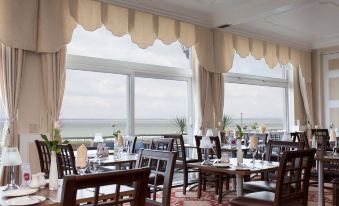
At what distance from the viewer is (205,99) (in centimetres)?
661

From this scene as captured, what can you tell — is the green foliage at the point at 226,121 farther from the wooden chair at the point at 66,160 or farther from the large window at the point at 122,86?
the wooden chair at the point at 66,160

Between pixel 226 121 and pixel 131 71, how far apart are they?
2367mm

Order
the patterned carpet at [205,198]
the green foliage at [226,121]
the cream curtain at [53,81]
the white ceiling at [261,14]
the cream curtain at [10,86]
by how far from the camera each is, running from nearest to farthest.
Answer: the cream curtain at [10,86] < the cream curtain at [53,81] < the patterned carpet at [205,198] < the white ceiling at [261,14] < the green foliage at [226,121]

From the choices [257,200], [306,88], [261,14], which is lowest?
[257,200]

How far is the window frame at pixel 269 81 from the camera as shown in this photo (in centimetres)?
742

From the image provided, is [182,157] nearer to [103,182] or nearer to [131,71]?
[131,71]

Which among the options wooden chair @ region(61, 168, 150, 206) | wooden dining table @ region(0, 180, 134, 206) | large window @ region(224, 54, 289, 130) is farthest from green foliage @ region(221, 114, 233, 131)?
wooden chair @ region(61, 168, 150, 206)

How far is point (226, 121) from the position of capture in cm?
715

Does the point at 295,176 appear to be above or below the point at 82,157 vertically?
below

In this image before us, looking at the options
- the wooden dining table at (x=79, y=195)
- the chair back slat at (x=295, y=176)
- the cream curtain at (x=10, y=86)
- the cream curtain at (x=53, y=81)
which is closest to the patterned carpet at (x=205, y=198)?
the chair back slat at (x=295, y=176)

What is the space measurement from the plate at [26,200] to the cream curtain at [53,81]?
2.69 meters

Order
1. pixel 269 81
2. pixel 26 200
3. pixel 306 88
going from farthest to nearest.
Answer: pixel 306 88 → pixel 269 81 → pixel 26 200

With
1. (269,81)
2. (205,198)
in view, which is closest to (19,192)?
(205,198)

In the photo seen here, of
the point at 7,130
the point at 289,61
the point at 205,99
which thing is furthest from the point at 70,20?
the point at 289,61
